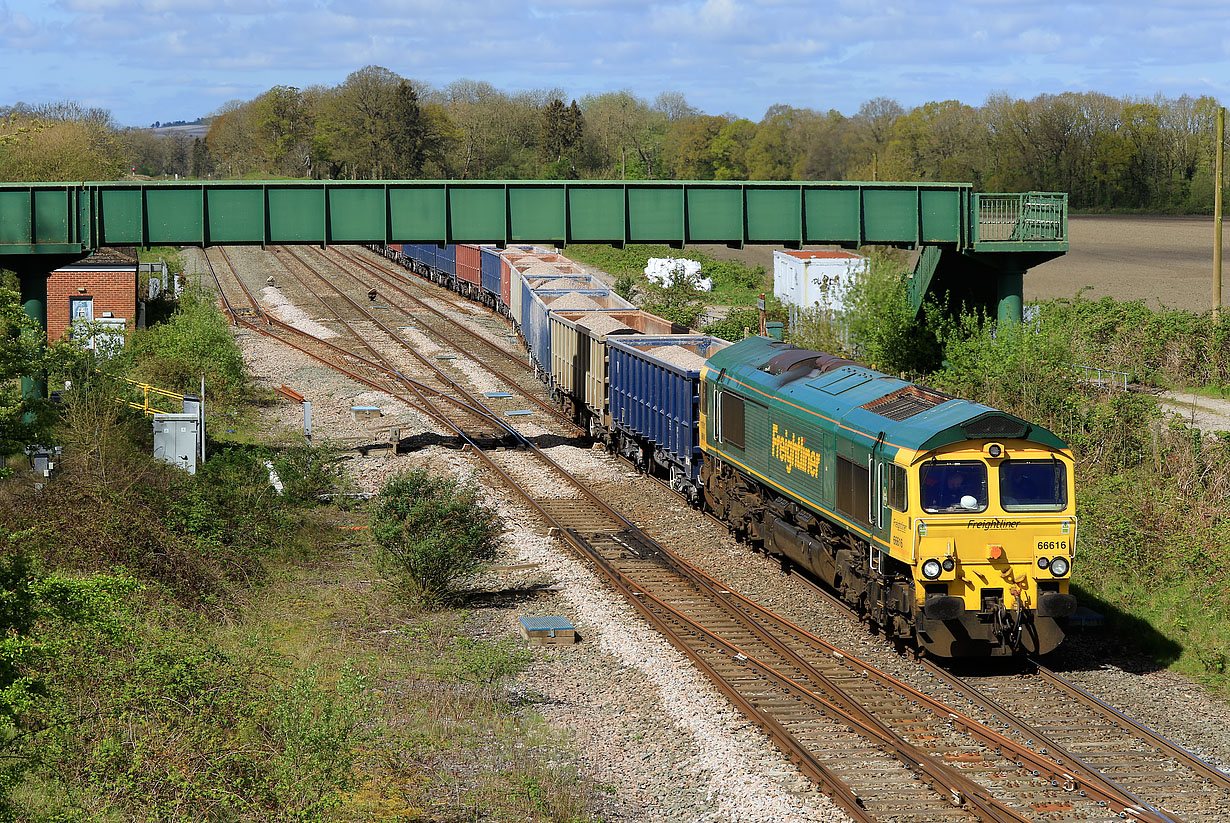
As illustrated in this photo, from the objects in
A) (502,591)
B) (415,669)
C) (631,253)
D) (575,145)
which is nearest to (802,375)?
(502,591)

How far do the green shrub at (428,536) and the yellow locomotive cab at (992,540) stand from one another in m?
7.16

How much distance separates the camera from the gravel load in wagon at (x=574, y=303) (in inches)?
1379

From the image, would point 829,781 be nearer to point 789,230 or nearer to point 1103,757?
point 1103,757

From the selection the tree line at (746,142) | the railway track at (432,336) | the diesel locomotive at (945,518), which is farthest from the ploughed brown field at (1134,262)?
the diesel locomotive at (945,518)

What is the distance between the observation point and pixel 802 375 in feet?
63.3

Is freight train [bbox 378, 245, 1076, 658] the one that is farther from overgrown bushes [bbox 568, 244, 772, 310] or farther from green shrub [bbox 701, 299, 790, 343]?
overgrown bushes [bbox 568, 244, 772, 310]

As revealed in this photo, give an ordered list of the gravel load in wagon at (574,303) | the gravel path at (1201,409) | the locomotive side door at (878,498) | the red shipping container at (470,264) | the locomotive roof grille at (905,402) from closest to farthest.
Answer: the locomotive side door at (878,498), the locomotive roof grille at (905,402), the gravel path at (1201,409), the gravel load in wagon at (574,303), the red shipping container at (470,264)

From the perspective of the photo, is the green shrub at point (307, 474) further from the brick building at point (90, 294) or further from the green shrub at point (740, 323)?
the green shrub at point (740, 323)

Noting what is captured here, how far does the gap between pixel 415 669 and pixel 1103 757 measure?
8.27 meters

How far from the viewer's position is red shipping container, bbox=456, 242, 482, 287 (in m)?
54.6

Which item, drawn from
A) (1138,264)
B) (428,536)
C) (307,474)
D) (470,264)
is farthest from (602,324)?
(1138,264)

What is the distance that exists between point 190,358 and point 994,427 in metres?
27.6

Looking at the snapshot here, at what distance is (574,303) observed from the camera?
117 feet

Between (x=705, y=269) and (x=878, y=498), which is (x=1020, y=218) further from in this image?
(x=705, y=269)
